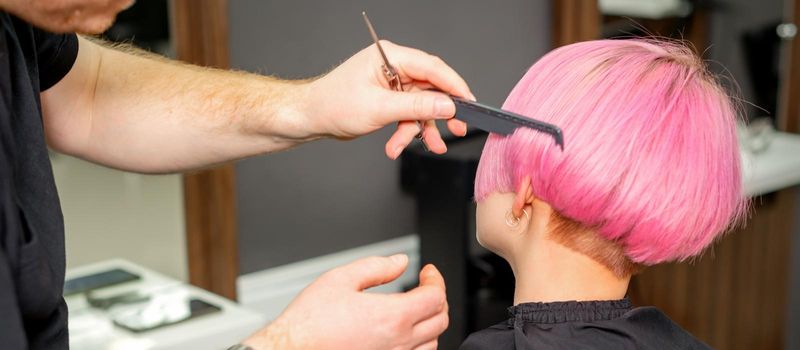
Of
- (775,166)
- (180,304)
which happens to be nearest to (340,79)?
(180,304)

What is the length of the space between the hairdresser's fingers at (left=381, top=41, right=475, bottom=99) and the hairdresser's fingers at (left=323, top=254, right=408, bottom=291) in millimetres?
248

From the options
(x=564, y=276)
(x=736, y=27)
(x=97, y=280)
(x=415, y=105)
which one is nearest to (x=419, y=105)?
(x=415, y=105)

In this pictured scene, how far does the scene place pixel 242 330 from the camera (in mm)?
1913

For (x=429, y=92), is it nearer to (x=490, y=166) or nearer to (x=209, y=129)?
(x=490, y=166)

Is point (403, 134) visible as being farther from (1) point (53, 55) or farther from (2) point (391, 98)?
(1) point (53, 55)

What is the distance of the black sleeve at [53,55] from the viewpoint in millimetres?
1320

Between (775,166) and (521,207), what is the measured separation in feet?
5.94

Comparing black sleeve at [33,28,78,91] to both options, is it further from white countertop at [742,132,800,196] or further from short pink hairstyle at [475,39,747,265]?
white countertop at [742,132,800,196]

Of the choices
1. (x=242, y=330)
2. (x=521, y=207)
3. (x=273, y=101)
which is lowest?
(x=242, y=330)

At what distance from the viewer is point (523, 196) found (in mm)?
1292

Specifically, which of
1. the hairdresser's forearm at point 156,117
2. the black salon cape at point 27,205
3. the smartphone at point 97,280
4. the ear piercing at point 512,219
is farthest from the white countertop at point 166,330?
the ear piercing at point 512,219

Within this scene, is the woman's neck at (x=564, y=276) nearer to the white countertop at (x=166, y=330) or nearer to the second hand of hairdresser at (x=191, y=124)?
the second hand of hairdresser at (x=191, y=124)

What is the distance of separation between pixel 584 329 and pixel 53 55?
851mm

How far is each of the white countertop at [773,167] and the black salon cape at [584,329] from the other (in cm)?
138
